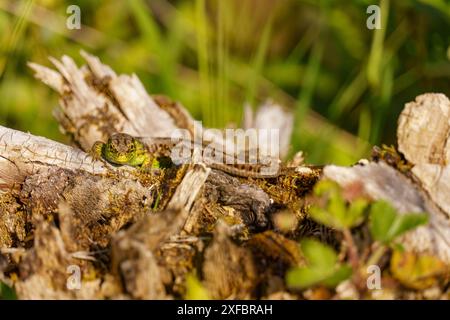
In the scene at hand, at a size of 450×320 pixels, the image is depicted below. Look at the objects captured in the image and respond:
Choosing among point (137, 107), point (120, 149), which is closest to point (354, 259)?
point (120, 149)

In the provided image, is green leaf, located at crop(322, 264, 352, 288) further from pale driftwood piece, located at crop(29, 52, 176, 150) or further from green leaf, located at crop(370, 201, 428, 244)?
pale driftwood piece, located at crop(29, 52, 176, 150)

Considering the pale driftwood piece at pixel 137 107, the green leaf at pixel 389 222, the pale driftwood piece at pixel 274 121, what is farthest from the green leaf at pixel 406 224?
the pale driftwood piece at pixel 274 121

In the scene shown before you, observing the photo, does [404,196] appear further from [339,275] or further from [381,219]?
[339,275]

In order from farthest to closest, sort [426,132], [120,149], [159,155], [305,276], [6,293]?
[159,155] < [120,149] < [426,132] < [6,293] < [305,276]

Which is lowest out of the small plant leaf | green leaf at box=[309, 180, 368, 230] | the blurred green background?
the small plant leaf

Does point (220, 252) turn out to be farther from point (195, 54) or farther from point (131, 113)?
point (195, 54)

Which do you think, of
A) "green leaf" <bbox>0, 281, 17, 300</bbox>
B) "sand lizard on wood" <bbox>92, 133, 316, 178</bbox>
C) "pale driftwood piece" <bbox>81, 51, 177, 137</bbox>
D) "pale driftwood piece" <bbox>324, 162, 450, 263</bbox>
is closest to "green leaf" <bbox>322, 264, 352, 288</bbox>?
"pale driftwood piece" <bbox>324, 162, 450, 263</bbox>
